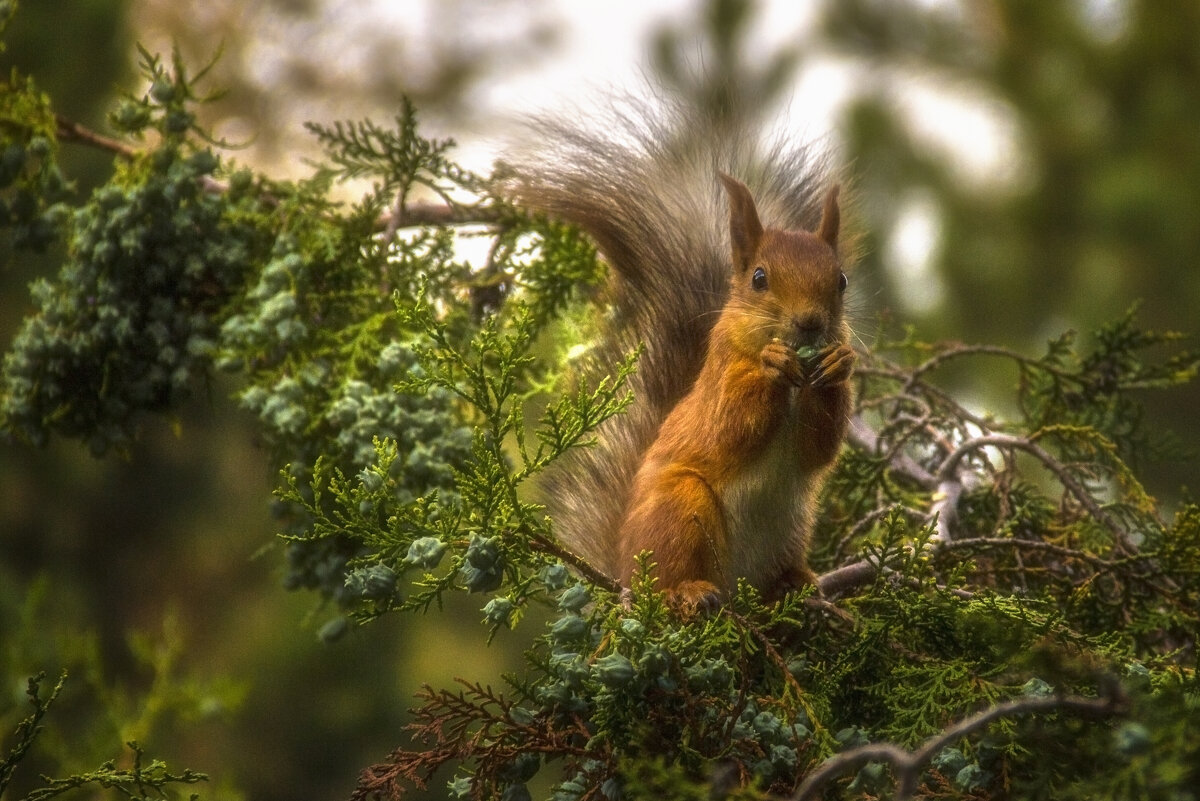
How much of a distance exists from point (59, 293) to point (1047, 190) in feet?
19.4

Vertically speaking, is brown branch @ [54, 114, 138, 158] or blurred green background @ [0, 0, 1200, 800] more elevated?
blurred green background @ [0, 0, 1200, 800]

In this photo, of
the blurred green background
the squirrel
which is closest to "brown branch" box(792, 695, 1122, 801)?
the squirrel

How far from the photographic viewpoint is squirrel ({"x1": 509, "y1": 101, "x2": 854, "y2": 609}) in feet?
5.40

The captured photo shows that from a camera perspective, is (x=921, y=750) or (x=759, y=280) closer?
(x=921, y=750)

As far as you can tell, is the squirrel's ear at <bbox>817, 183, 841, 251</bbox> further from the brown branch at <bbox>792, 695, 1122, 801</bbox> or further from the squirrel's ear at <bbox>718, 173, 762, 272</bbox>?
the brown branch at <bbox>792, 695, 1122, 801</bbox>

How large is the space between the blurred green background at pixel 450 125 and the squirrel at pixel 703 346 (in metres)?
2.76

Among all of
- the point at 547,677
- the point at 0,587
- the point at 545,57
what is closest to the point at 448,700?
the point at 547,677

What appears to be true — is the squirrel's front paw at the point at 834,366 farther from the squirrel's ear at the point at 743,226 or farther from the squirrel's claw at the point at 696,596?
the squirrel's claw at the point at 696,596

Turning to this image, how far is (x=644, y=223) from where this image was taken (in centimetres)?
193

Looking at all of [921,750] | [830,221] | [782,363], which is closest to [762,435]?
[782,363]

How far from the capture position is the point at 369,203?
78.7 inches

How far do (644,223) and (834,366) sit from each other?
478 millimetres

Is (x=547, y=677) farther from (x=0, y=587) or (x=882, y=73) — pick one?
(x=882, y=73)

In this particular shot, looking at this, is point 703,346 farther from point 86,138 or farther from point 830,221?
point 86,138
